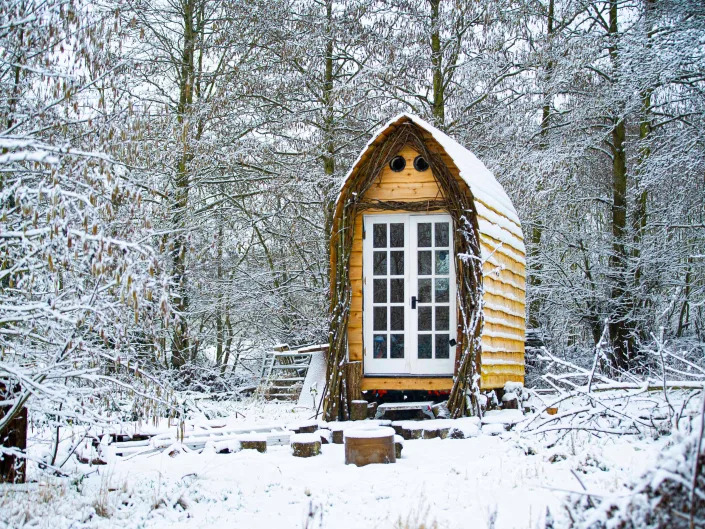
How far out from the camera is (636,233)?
12578 millimetres

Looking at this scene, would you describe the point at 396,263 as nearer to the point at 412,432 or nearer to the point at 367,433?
the point at 412,432

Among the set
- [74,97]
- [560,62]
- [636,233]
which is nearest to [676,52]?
[560,62]

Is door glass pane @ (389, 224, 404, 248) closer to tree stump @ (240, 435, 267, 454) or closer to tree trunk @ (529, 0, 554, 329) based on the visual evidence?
tree stump @ (240, 435, 267, 454)

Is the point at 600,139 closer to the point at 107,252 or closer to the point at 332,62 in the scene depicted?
the point at 332,62

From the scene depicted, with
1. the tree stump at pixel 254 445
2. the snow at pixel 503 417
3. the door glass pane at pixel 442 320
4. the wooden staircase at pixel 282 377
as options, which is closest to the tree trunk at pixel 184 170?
the wooden staircase at pixel 282 377

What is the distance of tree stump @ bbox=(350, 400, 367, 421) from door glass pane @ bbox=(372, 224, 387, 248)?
1.84 m

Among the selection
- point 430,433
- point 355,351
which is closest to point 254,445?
point 430,433

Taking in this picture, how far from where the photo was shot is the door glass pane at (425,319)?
8328 mm

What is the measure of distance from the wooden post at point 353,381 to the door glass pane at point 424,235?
5.14 feet

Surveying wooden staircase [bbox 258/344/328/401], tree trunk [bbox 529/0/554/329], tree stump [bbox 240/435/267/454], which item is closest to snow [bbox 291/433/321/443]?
tree stump [bbox 240/435/267/454]

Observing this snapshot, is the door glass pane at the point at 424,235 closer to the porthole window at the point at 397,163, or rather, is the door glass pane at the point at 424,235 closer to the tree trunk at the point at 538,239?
the porthole window at the point at 397,163

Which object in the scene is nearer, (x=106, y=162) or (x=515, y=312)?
(x=106, y=162)

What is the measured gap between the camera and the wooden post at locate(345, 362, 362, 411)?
7.98 metres

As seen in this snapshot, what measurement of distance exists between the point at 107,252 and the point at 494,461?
3278 millimetres
